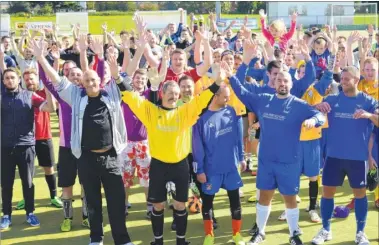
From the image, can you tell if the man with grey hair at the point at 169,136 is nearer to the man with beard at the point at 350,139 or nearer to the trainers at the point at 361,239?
the man with beard at the point at 350,139

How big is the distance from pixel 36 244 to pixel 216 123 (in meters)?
2.54

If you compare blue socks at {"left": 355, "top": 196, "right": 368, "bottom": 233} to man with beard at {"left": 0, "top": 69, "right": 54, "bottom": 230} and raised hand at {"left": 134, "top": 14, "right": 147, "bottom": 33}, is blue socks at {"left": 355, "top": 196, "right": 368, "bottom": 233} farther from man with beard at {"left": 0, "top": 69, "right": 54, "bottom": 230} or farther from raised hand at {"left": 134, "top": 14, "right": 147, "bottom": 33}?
man with beard at {"left": 0, "top": 69, "right": 54, "bottom": 230}

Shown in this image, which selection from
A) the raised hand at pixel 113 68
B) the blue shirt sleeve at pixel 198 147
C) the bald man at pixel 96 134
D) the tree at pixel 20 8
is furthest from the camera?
the tree at pixel 20 8

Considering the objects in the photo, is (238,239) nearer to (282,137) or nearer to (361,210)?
(282,137)

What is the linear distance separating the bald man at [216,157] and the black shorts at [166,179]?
399mm

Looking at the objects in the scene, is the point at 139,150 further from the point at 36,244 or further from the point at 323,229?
the point at 323,229

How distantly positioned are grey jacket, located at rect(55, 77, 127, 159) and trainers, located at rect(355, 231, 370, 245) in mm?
2809

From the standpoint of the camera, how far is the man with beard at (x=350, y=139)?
17.6 ft

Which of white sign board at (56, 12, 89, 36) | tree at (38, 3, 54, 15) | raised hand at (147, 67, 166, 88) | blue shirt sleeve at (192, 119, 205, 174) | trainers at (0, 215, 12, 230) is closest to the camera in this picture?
blue shirt sleeve at (192, 119, 205, 174)

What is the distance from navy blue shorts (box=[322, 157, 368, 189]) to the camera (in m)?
5.42

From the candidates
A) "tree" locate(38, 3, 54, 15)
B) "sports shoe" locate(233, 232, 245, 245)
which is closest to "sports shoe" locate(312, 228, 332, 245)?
"sports shoe" locate(233, 232, 245, 245)

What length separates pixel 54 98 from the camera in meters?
6.04

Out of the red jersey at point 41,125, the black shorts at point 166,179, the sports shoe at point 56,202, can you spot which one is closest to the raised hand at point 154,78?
the black shorts at point 166,179

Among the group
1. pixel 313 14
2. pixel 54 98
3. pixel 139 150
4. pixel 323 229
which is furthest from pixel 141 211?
pixel 313 14
